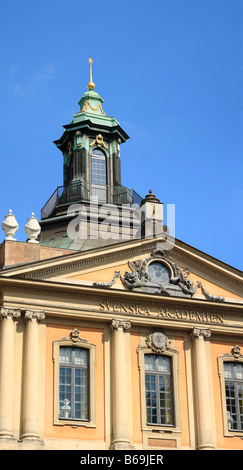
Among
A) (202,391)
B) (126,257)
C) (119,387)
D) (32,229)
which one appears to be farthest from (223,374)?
(32,229)

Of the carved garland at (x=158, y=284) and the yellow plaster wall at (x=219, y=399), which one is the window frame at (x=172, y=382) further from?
the carved garland at (x=158, y=284)

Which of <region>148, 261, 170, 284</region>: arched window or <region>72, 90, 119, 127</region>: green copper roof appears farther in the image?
<region>72, 90, 119, 127</region>: green copper roof

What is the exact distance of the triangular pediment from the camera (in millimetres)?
33219

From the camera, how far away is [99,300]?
33.5 m

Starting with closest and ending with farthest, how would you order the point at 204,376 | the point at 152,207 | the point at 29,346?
the point at 29,346 < the point at 204,376 < the point at 152,207

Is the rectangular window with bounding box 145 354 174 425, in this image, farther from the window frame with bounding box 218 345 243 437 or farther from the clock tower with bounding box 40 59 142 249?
the clock tower with bounding box 40 59 142 249

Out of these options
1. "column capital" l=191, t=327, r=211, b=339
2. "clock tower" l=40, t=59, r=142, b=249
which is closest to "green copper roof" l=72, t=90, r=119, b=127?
"clock tower" l=40, t=59, r=142, b=249

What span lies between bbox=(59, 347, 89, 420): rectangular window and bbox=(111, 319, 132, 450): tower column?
0.98 m

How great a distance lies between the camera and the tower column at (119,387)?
104 ft

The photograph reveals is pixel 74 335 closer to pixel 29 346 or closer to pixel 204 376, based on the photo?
pixel 29 346

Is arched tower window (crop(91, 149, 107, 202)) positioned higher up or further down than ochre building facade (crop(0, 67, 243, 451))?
higher up

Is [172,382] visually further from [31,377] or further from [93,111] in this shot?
[93,111]

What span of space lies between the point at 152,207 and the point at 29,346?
8.40 meters

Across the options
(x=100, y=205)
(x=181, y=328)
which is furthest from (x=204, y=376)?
(x=100, y=205)
